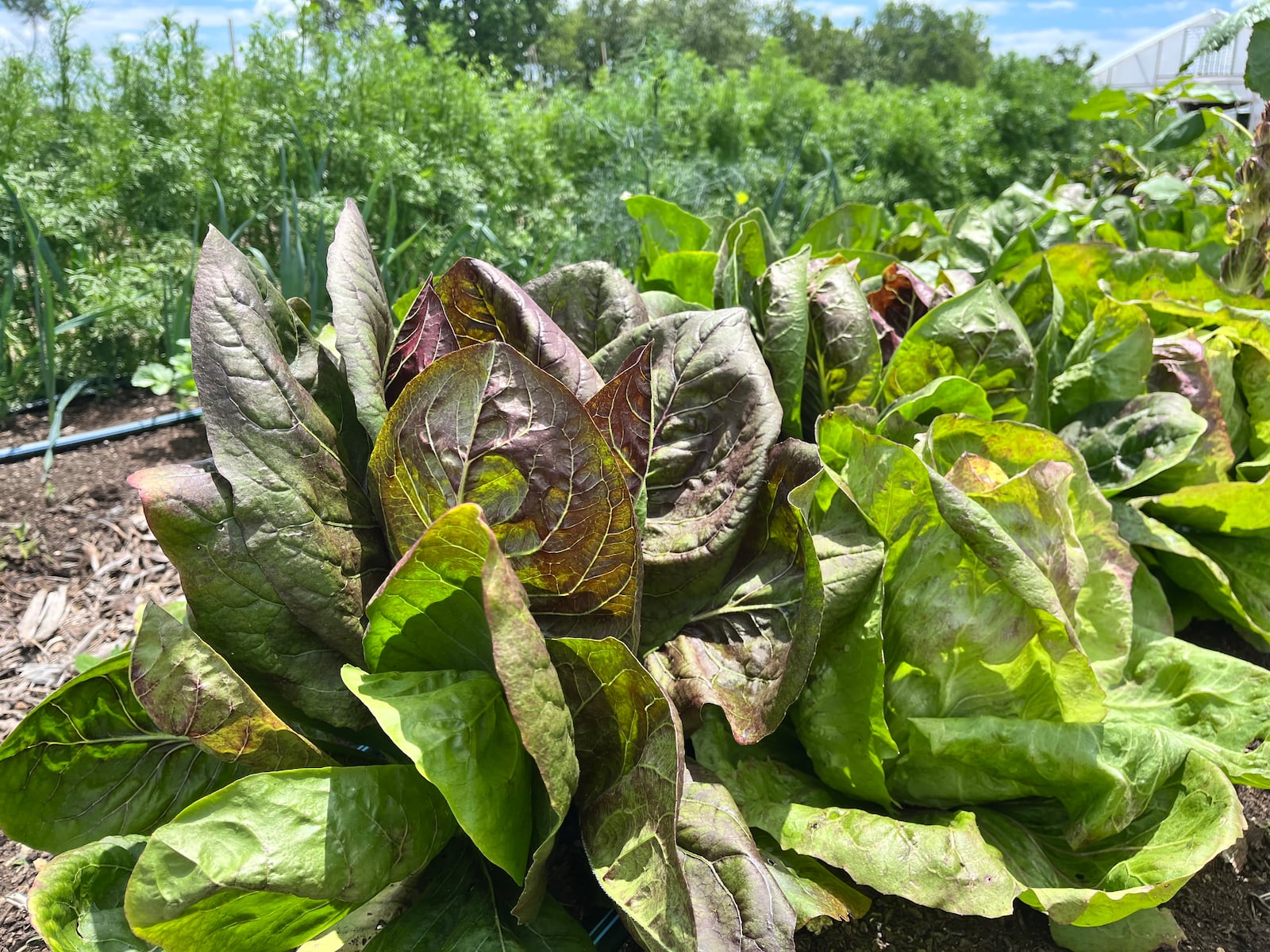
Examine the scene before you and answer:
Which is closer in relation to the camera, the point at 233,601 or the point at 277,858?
the point at 277,858

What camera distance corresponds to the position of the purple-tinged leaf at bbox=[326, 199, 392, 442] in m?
1.12

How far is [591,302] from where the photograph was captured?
1503 millimetres

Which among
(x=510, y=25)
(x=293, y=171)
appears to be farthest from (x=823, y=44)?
(x=293, y=171)

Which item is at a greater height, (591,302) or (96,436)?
(591,302)

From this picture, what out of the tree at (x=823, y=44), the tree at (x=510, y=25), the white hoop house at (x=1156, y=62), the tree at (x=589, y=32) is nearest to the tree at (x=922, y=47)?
the tree at (x=823, y=44)

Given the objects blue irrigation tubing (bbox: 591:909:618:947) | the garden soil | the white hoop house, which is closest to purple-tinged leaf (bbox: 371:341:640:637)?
blue irrigation tubing (bbox: 591:909:618:947)

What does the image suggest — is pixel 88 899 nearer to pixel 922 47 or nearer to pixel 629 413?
pixel 629 413

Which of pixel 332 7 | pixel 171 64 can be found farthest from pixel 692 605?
pixel 332 7

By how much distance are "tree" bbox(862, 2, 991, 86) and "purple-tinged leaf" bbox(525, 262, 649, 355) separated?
178 feet

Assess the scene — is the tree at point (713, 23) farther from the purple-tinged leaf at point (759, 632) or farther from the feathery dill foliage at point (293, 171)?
the purple-tinged leaf at point (759, 632)

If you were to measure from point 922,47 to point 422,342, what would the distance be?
63936 millimetres

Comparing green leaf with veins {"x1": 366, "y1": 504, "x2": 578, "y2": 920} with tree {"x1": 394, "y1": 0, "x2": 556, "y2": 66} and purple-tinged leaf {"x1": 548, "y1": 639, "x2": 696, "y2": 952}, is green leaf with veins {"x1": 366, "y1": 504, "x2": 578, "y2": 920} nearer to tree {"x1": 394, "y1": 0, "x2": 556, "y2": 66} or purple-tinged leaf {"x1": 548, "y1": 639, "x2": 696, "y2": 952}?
purple-tinged leaf {"x1": 548, "y1": 639, "x2": 696, "y2": 952}

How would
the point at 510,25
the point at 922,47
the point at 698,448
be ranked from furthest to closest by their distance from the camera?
the point at 922,47 < the point at 510,25 < the point at 698,448

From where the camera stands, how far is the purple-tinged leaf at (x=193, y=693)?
94cm
